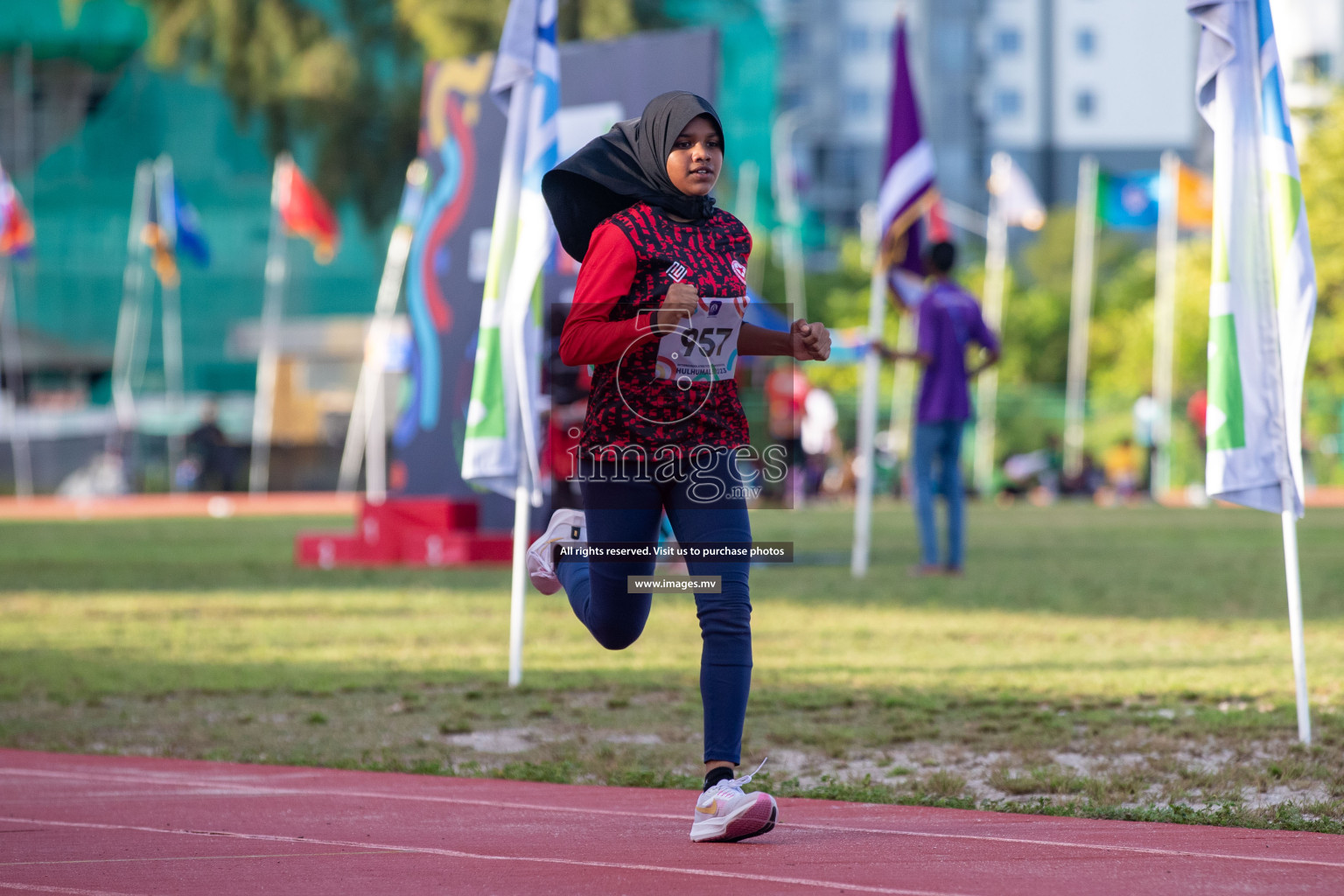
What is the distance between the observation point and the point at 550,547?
536cm

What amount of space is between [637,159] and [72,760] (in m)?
3.20

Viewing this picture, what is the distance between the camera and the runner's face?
4.72m

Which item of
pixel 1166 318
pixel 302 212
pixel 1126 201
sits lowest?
pixel 1166 318

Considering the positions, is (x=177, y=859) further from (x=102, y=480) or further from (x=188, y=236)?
(x=102, y=480)

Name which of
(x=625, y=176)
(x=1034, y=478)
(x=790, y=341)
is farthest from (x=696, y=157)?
(x=1034, y=478)

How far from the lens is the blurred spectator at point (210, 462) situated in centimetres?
3644

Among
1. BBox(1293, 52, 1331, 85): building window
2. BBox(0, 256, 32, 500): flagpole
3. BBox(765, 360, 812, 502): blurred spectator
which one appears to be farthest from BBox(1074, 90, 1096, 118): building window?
BBox(765, 360, 812, 502): blurred spectator

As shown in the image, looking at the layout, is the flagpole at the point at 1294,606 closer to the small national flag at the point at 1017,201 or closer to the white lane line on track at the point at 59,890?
the white lane line on track at the point at 59,890

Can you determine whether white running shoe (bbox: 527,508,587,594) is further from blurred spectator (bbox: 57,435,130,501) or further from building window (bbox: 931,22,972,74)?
building window (bbox: 931,22,972,74)

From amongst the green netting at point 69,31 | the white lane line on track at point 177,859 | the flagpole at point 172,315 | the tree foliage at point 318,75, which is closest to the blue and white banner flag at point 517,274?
the white lane line on track at point 177,859

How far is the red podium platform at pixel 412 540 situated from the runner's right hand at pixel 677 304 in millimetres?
10674

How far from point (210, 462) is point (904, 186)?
84.1 ft

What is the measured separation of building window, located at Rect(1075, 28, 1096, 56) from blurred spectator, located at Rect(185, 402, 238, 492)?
7000 centimetres

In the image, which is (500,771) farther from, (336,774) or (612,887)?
(612,887)
